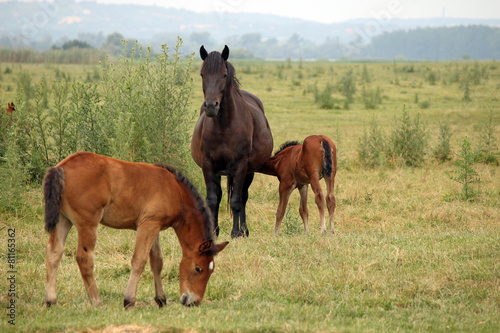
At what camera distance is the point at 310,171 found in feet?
24.8

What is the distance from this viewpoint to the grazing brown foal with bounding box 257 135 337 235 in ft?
24.6

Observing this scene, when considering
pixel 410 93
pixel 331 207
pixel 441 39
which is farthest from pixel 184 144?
pixel 441 39

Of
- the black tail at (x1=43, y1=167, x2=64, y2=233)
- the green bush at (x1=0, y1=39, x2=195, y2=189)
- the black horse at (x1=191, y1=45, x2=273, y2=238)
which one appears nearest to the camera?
the black tail at (x1=43, y1=167, x2=64, y2=233)

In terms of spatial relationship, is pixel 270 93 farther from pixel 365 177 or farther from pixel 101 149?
pixel 101 149

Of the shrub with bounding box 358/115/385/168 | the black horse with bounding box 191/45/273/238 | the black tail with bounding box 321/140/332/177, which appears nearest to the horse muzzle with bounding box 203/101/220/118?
the black horse with bounding box 191/45/273/238

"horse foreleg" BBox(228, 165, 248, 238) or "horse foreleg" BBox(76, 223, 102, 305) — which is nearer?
"horse foreleg" BBox(76, 223, 102, 305)

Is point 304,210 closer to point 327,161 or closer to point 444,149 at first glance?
point 327,161

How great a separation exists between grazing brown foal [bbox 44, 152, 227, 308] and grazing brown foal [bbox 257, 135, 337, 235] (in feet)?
9.81

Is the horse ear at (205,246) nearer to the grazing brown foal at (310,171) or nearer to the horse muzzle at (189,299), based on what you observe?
the horse muzzle at (189,299)

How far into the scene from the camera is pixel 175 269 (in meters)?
5.79

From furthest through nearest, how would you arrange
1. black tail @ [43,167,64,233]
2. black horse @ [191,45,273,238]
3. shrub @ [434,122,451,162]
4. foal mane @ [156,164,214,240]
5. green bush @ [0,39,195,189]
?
shrub @ [434,122,451,162]
green bush @ [0,39,195,189]
black horse @ [191,45,273,238]
foal mane @ [156,164,214,240]
black tail @ [43,167,64,233]

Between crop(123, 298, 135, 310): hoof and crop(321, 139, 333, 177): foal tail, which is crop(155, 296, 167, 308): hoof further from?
crop(321, 139, 333, 177): foal tail

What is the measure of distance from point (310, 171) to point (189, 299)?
3456mm

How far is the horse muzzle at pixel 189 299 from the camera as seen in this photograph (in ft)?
15.2
